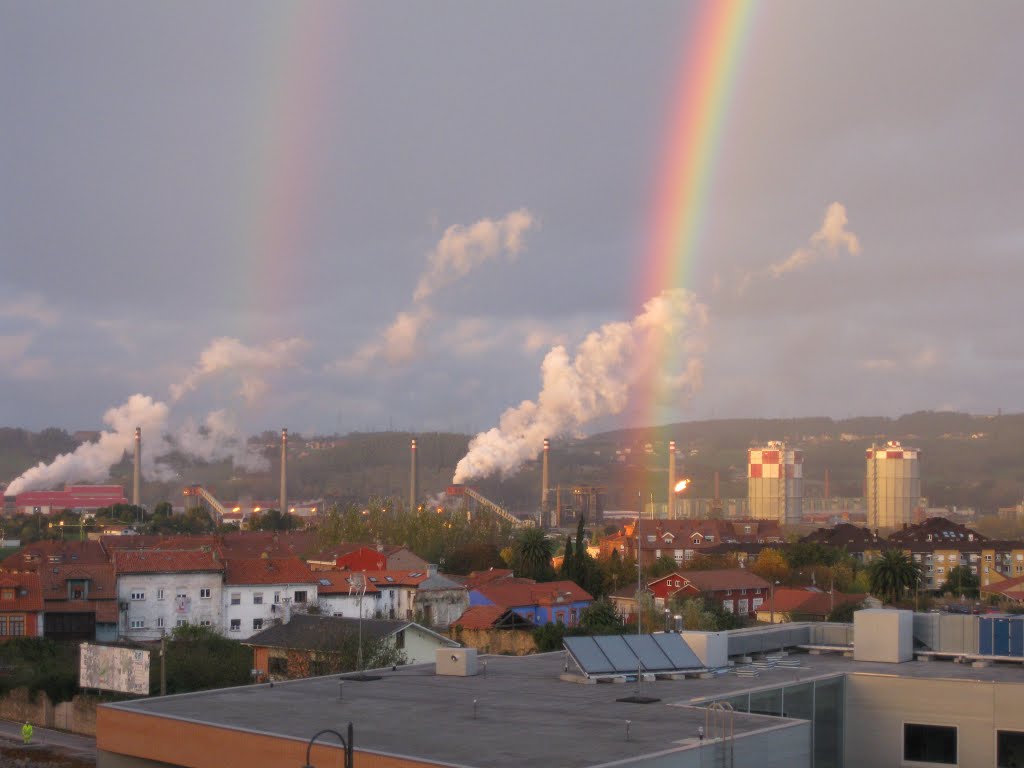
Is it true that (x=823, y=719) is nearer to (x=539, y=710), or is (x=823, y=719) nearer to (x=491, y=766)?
(x=539, y=710)

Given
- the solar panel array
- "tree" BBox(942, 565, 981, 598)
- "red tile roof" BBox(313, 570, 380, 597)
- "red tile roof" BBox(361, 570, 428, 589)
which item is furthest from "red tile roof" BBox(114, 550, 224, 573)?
"tree" BBox(942, 565, 981, 598)

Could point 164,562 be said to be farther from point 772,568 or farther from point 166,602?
point 772,568

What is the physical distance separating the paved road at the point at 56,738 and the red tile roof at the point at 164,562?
16238mm

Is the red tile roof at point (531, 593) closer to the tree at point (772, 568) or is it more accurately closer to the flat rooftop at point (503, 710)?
the tree at point (772, 568)

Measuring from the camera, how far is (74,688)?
1398 inches

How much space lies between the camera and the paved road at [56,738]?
31.5 meters

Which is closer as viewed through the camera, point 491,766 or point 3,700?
point 491,766

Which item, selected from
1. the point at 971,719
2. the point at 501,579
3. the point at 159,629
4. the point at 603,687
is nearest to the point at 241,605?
the point at 159,629

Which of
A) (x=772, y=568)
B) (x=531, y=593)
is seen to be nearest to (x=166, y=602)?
(x=531, y=593)

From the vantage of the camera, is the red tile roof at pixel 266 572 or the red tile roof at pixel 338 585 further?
the red tile roof at pixel 338 585

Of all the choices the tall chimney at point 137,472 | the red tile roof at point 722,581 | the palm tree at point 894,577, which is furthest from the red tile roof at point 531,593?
the tall chimney at point 137,472

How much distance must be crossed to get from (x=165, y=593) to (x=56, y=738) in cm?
1842

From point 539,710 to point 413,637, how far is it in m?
25.3

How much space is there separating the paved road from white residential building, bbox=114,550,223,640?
1549 cm
